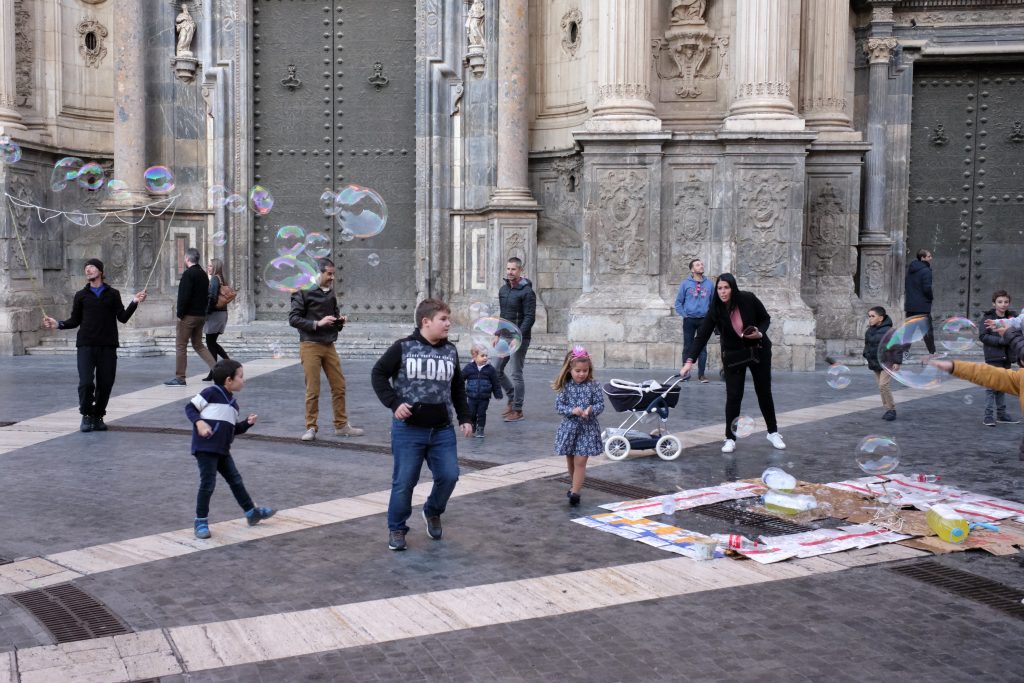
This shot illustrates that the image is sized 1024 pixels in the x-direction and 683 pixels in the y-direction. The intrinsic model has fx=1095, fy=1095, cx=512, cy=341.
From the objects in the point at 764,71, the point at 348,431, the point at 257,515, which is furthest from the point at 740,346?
the point at 764,71

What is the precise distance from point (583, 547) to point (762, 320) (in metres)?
4.29

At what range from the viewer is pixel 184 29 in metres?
20.3

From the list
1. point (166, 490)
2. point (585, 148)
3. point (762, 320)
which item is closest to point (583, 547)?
point (166, 490)

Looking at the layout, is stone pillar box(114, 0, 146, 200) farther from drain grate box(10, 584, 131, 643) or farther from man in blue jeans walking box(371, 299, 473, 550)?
drain grate box(10, 584, 131, 643)

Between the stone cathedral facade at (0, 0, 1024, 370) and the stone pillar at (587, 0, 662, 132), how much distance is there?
0.03 m

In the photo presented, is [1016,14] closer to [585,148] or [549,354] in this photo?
[585,148]

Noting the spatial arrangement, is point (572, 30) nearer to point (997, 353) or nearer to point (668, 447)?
point (997, 353)

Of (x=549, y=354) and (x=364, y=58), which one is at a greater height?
(x=364, y=58)

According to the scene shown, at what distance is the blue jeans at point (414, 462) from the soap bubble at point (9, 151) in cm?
1118

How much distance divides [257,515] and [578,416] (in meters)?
2.41

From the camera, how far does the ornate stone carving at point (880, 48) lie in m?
18.8

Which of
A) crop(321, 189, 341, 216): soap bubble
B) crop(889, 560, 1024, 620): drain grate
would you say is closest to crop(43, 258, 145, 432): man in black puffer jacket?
crop(321, 189, 341, 216): soap bubble

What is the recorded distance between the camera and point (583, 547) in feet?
22.6

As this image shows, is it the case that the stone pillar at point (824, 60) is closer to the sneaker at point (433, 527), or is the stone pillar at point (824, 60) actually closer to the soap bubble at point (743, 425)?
the soap bubble at point (743, 425)
